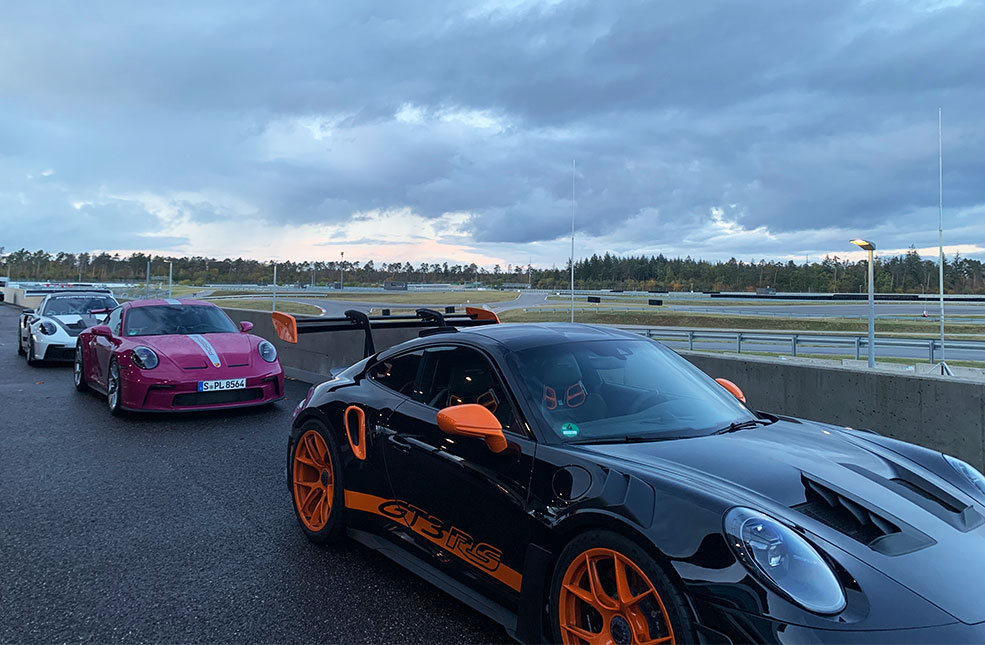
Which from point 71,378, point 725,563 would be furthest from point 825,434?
point 71,378

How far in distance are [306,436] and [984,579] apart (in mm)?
3517

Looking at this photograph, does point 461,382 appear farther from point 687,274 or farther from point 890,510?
point 687,274

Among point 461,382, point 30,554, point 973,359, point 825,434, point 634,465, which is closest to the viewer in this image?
point 634,465

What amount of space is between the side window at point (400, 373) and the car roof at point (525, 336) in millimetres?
74

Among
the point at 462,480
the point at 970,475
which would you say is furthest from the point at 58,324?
the point at 970,475

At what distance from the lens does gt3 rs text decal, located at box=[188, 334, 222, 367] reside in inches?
319

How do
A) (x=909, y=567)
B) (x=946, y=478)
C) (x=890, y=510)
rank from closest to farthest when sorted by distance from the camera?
1. (x=909, y=567)
2. (x=890, y=510)
3. (x=946, y=478)

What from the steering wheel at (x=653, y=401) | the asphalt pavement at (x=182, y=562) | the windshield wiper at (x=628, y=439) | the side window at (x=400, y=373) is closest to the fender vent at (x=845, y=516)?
the windshield wiper at (x=628, y=439)

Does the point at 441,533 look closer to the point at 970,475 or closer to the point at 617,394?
the point at 617,394

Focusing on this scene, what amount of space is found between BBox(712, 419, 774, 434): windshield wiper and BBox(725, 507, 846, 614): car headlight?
3.18 feet

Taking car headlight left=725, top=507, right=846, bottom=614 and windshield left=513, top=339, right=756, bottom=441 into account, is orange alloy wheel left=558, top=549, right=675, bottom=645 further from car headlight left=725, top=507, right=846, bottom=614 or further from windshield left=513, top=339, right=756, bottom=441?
windshield left=513, top=339, right=756, bottom=441

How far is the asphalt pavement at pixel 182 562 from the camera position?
3.00 meters

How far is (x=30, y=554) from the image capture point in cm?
384

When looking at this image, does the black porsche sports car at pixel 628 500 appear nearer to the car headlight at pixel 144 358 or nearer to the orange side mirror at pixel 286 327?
the orange side mirror at pixel 286 327
